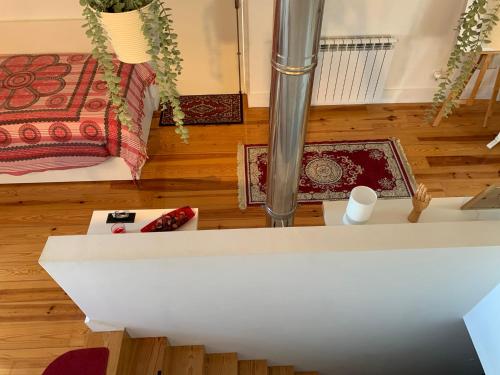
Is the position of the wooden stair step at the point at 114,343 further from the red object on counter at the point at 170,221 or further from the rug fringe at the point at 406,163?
the rug fringe at the point at 406,163

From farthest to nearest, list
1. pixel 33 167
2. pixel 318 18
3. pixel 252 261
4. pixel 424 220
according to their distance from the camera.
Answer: pixel 33 167 → pixel 424 220 → pixel 252 261 → pixel 318 18

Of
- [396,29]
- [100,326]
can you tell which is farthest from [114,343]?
→ [396,29]

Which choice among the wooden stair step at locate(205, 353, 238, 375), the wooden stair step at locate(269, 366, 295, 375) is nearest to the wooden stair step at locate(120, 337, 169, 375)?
the wooden stair step at locate(205, 353, 238, 375)

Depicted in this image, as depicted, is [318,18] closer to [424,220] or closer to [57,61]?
[424,220]

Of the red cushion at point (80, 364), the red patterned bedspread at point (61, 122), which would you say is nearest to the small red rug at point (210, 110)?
the red patterned bedspread at point (61, 122)

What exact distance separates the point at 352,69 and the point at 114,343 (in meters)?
2.84

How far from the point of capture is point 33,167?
113 inches

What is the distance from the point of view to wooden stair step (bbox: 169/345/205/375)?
2117mm

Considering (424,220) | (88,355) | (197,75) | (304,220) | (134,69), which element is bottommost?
(88,355)

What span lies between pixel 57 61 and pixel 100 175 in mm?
1000

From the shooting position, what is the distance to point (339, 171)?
3.23 metres

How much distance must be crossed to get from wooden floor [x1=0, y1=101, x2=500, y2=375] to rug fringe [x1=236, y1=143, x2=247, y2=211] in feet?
0.14

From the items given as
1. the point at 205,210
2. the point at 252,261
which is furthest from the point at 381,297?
the point at 205,210

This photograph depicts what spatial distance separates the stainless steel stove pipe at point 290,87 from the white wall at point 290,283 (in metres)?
0.25
